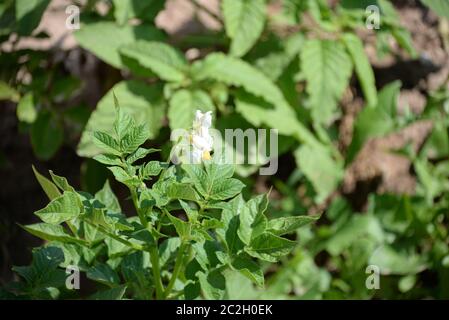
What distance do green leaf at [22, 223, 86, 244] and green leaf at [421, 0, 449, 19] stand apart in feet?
3.44

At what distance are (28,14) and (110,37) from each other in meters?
0.24

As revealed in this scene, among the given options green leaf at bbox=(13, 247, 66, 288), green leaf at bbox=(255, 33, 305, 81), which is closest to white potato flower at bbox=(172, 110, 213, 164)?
green leaf at bbox=(13, 247, 66, 288)

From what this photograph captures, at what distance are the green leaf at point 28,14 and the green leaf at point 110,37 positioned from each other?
0.14 metres

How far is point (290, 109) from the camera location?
2105 mm

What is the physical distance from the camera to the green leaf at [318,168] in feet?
7.31

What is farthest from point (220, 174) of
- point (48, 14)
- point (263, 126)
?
point (48, 14)

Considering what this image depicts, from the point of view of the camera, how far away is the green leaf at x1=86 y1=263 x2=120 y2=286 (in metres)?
1.32

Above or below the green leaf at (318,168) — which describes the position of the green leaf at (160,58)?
above

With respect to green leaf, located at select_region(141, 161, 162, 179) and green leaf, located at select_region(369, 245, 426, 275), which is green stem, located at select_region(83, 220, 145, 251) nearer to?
green leaf, located at select_region(141, 161, 162, 179)

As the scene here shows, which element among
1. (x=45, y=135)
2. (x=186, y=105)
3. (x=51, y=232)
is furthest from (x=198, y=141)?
(x=45, y=135)

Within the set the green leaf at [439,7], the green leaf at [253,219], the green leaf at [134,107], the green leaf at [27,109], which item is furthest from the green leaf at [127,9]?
the green leaf at [253,219]

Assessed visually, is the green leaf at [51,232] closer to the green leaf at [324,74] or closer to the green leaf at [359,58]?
the green leaf at [324,74]

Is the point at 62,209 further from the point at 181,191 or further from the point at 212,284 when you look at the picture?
the point at 212,284
